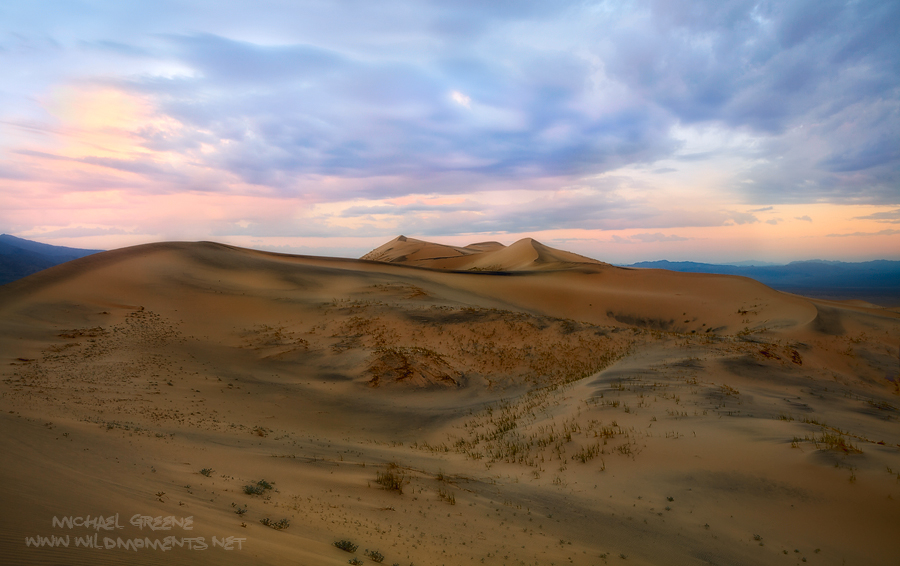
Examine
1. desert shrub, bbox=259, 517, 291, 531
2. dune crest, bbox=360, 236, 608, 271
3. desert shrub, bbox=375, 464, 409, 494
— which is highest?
dune crest, bbox=360, 236, 608, 271

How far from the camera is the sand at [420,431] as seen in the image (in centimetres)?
492

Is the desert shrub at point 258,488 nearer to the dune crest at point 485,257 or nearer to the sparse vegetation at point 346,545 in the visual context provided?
the sparse vegetation at point 346,545

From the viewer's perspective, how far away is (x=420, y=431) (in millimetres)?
12852

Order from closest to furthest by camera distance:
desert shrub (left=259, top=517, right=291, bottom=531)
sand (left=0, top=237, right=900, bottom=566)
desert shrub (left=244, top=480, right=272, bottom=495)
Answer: desert shrub (left=259, top=517, right=291, bottom=531) < sand (left=0, top=237, right=900, bottom=566) < desert shrub (left=244, top=480, right=272, bottom=495)

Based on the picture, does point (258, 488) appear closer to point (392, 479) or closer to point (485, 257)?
point (392, 479)

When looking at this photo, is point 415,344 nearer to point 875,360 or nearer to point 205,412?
point 205,412

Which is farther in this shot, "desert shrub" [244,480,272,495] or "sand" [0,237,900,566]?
"desert shrub" [244,480,272,495]

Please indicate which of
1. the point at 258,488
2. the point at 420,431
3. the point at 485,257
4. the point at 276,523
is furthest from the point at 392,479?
the point at 485,257

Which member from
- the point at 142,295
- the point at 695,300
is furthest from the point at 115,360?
the point at 695,300

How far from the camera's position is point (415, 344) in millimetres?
20094

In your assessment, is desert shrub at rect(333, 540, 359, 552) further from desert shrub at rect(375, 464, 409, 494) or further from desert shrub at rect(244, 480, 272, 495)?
desert shrub at rect(375, 464, 409, 494)

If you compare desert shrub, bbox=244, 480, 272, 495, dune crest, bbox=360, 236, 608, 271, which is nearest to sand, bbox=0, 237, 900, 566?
desert shrub, bbox=244, 480, 272, 495

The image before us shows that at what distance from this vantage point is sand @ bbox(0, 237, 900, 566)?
4918mm

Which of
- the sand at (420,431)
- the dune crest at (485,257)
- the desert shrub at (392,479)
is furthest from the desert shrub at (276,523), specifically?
the dune crest at (485,257)
